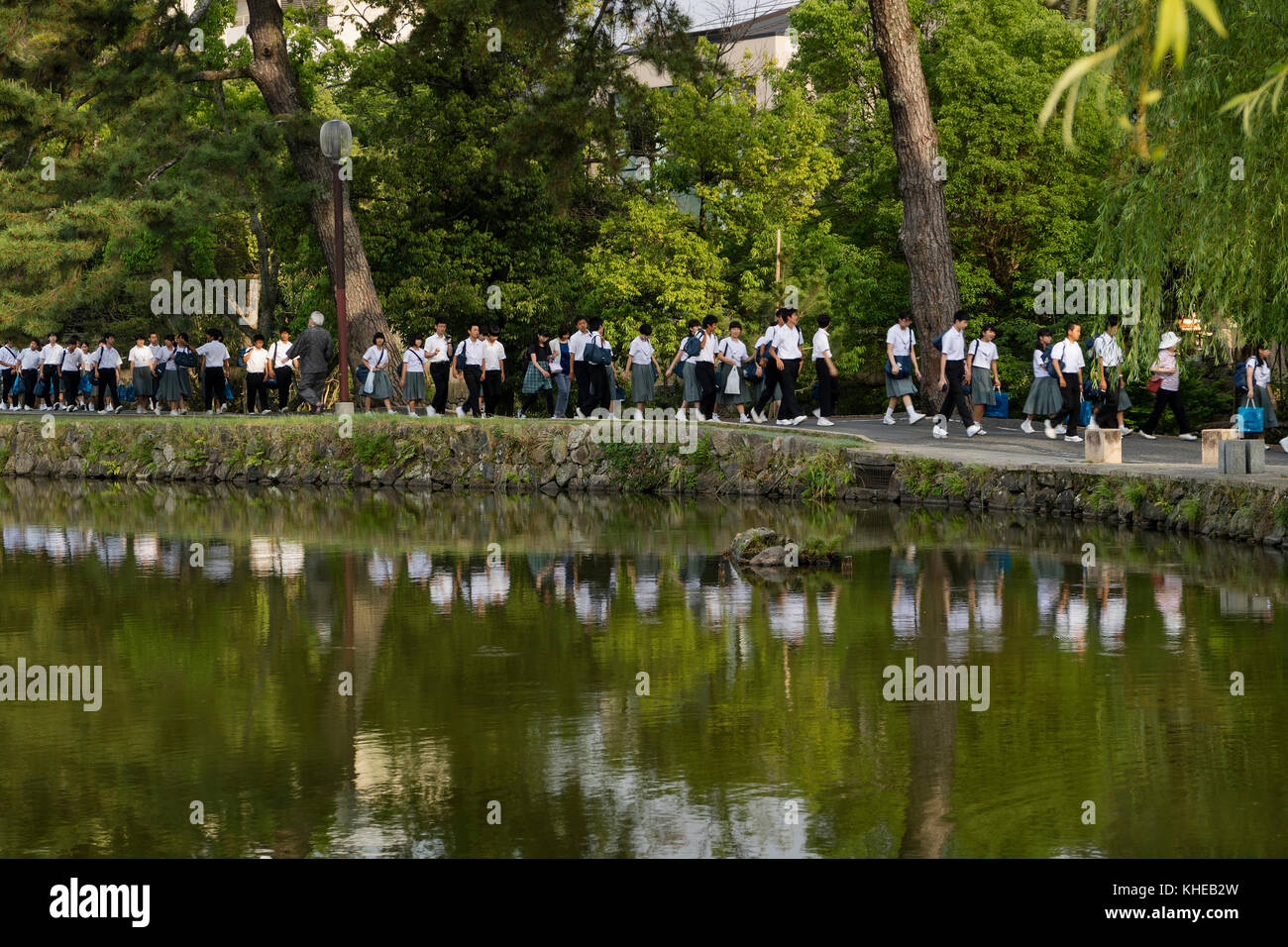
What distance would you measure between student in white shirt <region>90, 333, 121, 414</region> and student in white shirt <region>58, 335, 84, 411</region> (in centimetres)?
42

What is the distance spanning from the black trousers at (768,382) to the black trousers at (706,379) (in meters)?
0.89

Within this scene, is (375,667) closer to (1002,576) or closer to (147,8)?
(1002,576)

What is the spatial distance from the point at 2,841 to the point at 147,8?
26719mm

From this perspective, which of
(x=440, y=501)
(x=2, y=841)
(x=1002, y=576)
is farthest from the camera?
(x=440, y=501)

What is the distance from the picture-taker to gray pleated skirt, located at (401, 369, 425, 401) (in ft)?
96.8

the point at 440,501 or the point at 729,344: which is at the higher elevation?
the point at 729,344

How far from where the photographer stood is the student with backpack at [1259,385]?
22641mm

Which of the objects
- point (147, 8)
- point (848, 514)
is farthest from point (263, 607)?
point (147, 8)

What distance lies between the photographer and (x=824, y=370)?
2631cm

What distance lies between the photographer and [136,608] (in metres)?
14.1

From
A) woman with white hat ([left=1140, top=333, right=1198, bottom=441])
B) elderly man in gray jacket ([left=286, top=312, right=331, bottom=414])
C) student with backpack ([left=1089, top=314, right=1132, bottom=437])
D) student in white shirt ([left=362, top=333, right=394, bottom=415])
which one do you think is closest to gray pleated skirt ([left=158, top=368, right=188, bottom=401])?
Result: student in white shirt ([left=362, top=333, right=394, bottom=415])

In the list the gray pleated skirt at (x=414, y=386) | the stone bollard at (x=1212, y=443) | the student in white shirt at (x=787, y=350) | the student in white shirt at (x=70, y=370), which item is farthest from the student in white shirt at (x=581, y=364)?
the student in white shirt at (x=70, y=370)

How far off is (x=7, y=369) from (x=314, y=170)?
10097 millimetres

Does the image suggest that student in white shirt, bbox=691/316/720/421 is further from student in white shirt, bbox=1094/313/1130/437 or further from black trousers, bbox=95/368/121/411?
black trousers, bbox=95/368/121/411
